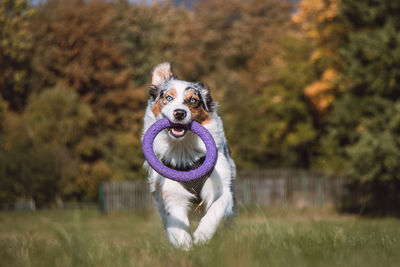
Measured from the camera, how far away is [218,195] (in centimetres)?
654

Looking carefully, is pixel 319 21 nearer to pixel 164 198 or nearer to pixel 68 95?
pixel 68 95

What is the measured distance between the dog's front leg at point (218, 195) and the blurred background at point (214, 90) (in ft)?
52.8

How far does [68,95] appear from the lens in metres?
31.7

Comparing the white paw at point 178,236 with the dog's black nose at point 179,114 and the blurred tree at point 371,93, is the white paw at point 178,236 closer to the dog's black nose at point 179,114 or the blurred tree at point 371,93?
the dog's black nose at point 179,114

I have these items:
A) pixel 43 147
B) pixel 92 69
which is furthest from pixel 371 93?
pixel 92 69

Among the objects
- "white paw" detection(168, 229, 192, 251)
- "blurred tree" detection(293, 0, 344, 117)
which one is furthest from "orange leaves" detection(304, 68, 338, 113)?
"white paw" detection(168, 229, 192, 251)

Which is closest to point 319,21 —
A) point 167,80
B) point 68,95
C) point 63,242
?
point 68,95

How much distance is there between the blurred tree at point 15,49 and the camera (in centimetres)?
3225

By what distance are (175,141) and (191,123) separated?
54 centimetres

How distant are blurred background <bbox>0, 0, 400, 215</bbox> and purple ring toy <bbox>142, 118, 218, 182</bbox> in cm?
1646

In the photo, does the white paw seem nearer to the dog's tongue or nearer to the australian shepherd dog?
the australian shepherd dog

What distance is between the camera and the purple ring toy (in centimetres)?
621

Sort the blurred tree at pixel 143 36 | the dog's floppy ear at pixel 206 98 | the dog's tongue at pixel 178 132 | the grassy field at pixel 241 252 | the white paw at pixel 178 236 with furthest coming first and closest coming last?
the blurred tree at pixel 143 36, the dog's floppy ear at pixel 206 98, the dog's tongue at pixel 178 132, the white paw at pixel 178 236, the grassy field at pixel 241 252

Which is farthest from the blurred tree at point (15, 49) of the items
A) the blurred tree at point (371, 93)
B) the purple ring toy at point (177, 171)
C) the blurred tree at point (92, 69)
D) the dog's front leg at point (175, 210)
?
the dog's front leg at point (175, 210)
